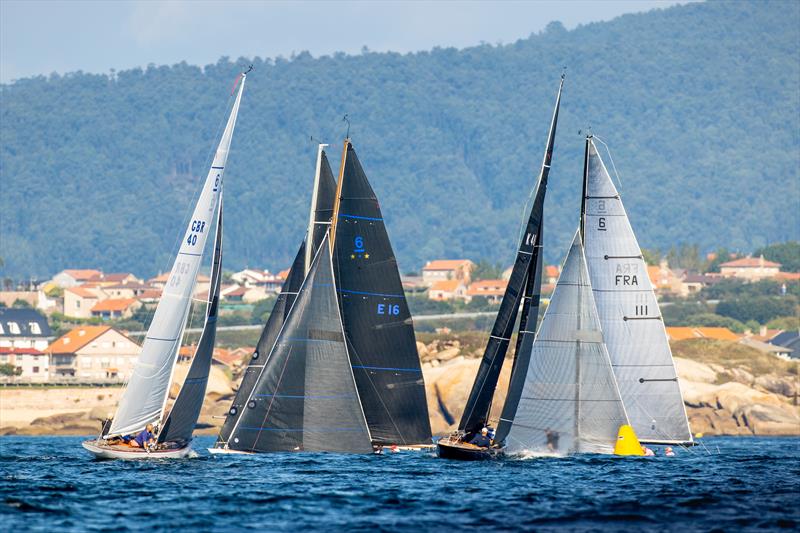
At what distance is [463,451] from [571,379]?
5.30 metres

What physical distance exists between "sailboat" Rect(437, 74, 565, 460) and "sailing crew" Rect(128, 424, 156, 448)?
10710mm

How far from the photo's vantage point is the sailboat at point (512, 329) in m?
52.3

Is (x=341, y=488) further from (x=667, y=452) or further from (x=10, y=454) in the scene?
(x=10, y=454)

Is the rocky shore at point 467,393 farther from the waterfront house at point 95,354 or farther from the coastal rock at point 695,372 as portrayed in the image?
the waterfront house at point 95,354

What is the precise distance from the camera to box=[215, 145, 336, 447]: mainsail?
164ft

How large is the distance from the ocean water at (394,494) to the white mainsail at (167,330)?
178cm

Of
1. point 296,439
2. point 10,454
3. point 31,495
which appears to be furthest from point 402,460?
point 10,454

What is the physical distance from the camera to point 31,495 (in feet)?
139

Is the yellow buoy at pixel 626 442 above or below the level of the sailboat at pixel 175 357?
below

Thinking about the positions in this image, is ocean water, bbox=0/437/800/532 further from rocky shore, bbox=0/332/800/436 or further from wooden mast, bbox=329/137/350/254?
rocky shore, bbox=0/332/800/436

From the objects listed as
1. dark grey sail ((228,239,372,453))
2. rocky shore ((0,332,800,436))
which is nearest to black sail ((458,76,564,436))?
dark grey sail ((228,239,372,453))

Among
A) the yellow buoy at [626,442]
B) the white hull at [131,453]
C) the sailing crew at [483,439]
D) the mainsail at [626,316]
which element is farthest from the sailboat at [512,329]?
the white hull at [131,453]

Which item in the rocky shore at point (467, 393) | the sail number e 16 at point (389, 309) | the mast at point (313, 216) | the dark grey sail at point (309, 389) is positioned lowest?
the rocky shore at point (467, 393)

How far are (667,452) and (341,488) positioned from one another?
18170 millimetres
